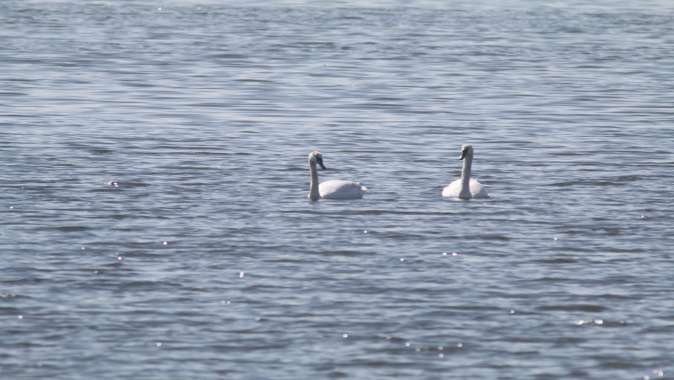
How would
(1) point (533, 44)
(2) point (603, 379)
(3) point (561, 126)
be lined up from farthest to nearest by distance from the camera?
(1) point (533, 44)
(3) point (561, 126)
(2) point (603, 379)

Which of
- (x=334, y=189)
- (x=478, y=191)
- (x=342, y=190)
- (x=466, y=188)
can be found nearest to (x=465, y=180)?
(x=466, y=188)

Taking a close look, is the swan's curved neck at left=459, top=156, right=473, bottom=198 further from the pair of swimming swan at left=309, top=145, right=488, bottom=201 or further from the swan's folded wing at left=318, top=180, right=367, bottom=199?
the swan's folded wing at left=318, top=180, right=367, bottom=199

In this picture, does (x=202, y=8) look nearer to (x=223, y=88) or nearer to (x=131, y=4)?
(x=131, y=4)

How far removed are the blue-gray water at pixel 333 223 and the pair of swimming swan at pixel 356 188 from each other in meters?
0.35

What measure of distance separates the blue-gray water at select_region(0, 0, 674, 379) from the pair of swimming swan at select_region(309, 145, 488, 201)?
0.35 m

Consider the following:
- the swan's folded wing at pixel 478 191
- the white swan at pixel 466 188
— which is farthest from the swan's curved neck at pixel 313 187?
the swan's folded wing at pixel 478 191

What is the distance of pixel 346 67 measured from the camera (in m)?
61.1

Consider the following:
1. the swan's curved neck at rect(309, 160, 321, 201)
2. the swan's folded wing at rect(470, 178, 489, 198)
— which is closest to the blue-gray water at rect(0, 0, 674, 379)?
the swan's folded wing at rect(470, 178, 489, 198)

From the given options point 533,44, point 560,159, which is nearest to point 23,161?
point 560,159

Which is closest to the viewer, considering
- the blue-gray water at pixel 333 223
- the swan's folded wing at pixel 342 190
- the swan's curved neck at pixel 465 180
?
the blue-gray water at pixel 333 223

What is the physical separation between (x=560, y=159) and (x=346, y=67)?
25590 millimetres

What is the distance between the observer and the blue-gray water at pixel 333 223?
19.6 m

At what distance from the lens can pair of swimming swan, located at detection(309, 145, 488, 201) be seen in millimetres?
30297

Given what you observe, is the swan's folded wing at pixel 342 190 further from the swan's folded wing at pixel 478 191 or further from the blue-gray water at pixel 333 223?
the swan's folded wing at pixel 478 191
